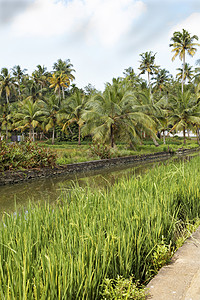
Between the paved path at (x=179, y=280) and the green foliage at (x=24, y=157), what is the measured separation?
6.81 m

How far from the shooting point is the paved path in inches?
58.4

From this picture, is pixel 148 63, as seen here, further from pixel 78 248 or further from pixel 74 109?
pixel 78 248

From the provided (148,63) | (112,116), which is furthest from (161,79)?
(112,116)

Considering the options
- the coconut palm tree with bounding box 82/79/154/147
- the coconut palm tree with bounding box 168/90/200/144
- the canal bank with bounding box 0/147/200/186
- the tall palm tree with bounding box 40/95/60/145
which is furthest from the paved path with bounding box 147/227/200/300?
the tall palm tree with bounding box 40/95/60/145

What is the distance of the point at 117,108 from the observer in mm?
14664

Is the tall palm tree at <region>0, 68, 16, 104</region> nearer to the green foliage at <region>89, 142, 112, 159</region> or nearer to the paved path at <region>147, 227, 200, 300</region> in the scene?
the green foliage at <region>89, 142, 112, 159</region>

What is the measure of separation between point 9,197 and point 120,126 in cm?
1040

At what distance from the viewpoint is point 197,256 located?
1.98 meters

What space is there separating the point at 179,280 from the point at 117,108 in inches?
526

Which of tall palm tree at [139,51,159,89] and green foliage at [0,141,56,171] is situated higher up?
tall palm tree at [139,51,159,89]

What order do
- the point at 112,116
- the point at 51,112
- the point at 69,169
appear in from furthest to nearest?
the point at 51,112, the point at 112,116, the point at 69,169

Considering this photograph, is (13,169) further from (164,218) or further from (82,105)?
(82,105)

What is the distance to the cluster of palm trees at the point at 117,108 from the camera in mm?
15078

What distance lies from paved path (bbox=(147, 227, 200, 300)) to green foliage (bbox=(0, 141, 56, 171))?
6806 millimetres
